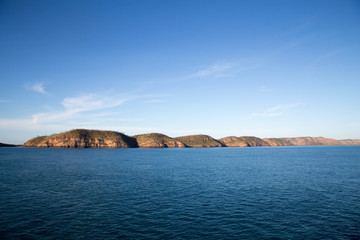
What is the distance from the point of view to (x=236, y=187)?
45875mm

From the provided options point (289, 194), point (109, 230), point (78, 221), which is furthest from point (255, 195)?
point (78, 221)

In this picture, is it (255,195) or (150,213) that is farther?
(255,195)

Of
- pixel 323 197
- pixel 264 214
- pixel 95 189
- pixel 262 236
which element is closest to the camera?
pixel 262 236

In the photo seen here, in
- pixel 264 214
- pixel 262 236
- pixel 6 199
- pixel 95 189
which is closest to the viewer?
pixel 262 236

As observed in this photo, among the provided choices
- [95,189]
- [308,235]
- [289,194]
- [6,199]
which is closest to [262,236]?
[308,235]

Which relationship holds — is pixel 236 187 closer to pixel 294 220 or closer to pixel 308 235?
pixel 294 220

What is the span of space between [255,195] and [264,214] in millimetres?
10653

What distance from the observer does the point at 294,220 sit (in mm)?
26734

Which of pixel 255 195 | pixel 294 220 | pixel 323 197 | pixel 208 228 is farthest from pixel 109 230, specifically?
pixel 323 197

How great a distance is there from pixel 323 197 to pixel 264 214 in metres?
17.0

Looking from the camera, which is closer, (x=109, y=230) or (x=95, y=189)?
(x=109, y=230)

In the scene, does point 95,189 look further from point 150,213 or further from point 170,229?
point 170,229

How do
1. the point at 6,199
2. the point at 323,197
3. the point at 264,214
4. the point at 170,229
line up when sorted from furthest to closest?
1. the point at 323,197
2. the point at 6,199
3. the point at 264,214
4. the point at 170,229

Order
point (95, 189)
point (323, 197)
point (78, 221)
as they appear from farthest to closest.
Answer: point (95, 189) < point (323, 197) < point (78, 221)
